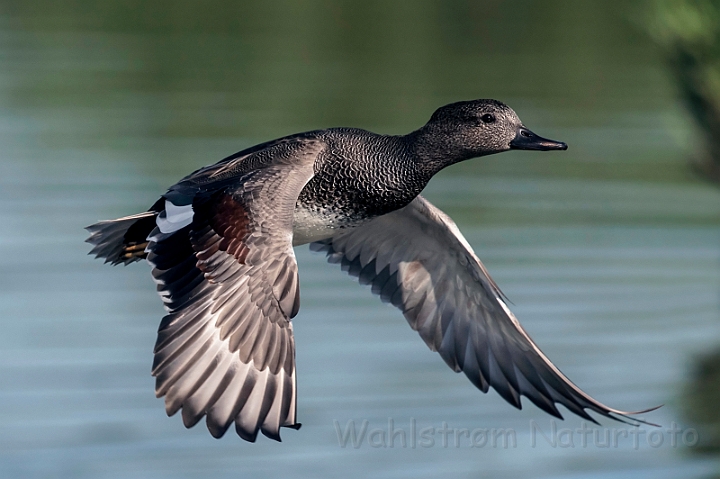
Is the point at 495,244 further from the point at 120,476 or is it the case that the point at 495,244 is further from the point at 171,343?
the point at 171,343

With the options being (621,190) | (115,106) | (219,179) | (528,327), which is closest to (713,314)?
(528,327)

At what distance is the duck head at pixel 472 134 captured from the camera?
302 inches

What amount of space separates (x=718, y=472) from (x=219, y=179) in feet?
17.8

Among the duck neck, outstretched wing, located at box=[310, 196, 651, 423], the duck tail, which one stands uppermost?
the duck neck

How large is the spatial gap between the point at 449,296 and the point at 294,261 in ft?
5.77

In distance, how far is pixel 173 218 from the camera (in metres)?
7.08

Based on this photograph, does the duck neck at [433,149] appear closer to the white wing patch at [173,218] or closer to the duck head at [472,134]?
the duck head at [472,134]

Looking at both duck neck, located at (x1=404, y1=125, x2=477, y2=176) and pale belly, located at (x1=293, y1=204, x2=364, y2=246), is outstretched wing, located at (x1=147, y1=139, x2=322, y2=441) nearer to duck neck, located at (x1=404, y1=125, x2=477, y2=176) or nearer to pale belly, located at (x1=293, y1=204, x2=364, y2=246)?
pale belly, located at (x1=293, y1=204, x2=364, y2=246)

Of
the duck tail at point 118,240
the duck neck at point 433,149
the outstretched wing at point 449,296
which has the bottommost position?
the outstretched wing at point 449,296

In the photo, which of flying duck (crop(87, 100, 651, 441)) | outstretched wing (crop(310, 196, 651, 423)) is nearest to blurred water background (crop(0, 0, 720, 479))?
outstretched wing (crop(310, 196, 651, 423))

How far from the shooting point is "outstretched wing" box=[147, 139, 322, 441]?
20.8 feet

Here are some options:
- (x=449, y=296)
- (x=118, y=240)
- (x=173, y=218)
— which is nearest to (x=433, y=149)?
(x=449, y=296)

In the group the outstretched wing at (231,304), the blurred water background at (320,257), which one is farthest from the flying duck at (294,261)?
the blurred water background at (320,257)

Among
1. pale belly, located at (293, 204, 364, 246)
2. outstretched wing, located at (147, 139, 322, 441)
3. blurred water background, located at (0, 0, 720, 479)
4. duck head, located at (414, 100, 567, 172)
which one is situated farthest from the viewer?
blurred water background, located at (0, 0, 720, 479)
